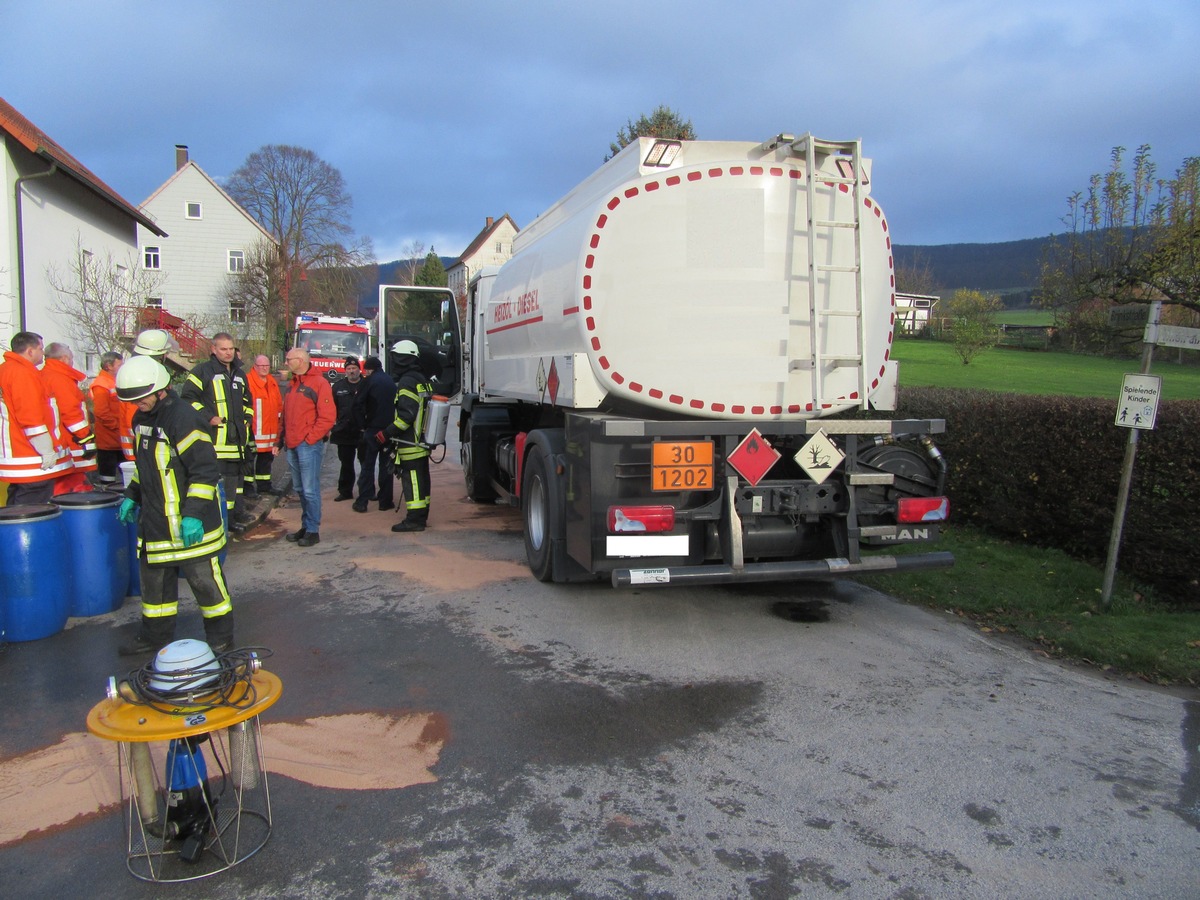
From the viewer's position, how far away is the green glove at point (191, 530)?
4242mm

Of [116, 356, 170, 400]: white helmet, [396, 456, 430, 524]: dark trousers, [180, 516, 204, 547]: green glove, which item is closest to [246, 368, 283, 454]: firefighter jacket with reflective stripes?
[396, 456, 430, 524]: dark trousers

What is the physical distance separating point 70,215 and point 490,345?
16415 millimetres

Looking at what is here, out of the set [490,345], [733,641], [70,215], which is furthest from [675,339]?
[70,215]

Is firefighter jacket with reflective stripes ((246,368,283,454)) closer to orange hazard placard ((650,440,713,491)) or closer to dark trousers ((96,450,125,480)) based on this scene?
dark trousers ((96,450,125,480))

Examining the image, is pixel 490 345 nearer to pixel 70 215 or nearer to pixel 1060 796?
pixel 1060 796

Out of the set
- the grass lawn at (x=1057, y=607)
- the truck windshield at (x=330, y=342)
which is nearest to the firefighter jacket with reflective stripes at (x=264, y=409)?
the grass lawn at (x=1057, y=607)

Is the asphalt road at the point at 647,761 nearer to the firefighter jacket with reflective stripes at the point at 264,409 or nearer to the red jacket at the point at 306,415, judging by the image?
the red jacket at the point at 306,415

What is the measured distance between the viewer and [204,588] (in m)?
4.45

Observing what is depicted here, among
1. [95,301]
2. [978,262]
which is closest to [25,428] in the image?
[95,301]

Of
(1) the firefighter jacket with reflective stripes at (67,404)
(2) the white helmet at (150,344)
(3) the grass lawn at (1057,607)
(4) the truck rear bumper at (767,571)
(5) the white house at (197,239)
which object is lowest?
(3) the grass lawn at (1057,607)

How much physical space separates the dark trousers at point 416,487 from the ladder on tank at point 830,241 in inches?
179

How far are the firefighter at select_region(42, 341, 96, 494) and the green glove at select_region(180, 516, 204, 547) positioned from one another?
3479mm

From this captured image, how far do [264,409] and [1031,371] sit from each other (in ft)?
111

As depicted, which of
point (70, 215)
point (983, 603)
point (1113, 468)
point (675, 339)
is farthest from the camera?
point (70, 215)
